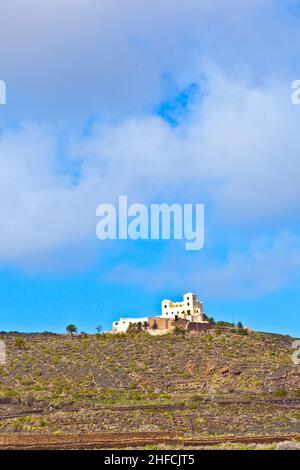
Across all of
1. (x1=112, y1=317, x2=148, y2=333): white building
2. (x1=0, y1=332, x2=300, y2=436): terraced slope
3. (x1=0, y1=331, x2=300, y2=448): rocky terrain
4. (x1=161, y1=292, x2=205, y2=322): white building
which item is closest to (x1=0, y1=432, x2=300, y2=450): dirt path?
(x1=0, y1=331, x2=300, y2=448): rocky terrain

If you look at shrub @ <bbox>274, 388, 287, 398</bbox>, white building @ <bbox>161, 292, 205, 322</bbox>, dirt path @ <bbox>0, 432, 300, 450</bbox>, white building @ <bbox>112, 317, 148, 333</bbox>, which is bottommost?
dirt path @ <bbox>0, 432, 300, 450</bbox>

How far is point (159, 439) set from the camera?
25.8 meters

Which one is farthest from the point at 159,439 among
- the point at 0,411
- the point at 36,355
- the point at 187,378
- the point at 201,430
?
the point at 36,355

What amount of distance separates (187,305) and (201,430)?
56.1 metres

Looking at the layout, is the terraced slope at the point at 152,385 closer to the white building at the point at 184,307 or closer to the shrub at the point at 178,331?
the shrub at the point at 178,331

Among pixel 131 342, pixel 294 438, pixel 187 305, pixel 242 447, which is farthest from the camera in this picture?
pixel 187 305

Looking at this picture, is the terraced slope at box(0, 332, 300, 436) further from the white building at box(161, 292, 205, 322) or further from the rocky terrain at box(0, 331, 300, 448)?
the white building at box(161, 292, 205, 322)

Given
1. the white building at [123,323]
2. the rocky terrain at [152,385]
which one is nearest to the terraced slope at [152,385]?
the rocky terrain at [152,385]

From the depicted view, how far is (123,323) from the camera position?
84.3m

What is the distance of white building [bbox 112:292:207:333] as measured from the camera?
274 ft

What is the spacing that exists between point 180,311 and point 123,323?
8.47 m

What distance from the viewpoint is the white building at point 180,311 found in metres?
83.4
